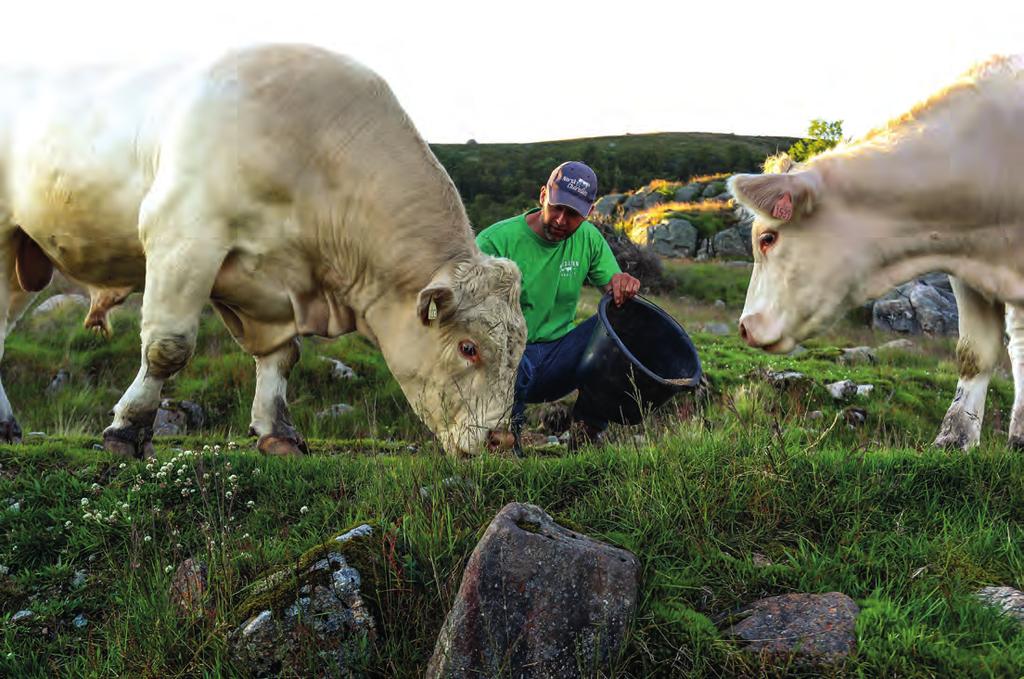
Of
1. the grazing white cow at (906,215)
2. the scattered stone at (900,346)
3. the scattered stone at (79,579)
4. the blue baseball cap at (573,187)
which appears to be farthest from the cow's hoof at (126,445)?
the scattered stone at (900,346)

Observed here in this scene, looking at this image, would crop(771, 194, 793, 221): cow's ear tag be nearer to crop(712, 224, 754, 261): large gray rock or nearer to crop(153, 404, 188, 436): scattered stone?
crop(153, 404, 188, 436): scattered stone

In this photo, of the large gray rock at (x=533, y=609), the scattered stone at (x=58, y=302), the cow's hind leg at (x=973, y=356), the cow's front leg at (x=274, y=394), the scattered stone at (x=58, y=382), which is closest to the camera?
the large gray rock at (x=533, y=609)

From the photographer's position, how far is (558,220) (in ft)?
23.1

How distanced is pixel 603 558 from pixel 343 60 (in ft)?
14.9

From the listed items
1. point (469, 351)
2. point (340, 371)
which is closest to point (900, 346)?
point (340, 371)

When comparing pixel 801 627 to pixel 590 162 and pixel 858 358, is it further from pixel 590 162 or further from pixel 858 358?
pixel 590 162

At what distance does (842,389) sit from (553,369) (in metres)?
4.73

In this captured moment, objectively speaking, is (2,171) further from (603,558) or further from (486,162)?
(486,162)

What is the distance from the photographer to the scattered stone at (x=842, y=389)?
10156mm

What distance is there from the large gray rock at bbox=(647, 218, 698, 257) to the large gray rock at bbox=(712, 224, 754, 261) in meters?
Answer: 1.14

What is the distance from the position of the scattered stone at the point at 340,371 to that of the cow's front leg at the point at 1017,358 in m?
7.97

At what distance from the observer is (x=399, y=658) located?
3.31 meters

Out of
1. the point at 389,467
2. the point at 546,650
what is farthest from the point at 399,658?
the point at 389,467

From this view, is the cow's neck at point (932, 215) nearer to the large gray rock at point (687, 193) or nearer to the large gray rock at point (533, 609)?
the large gray rock at point (533, 609)
